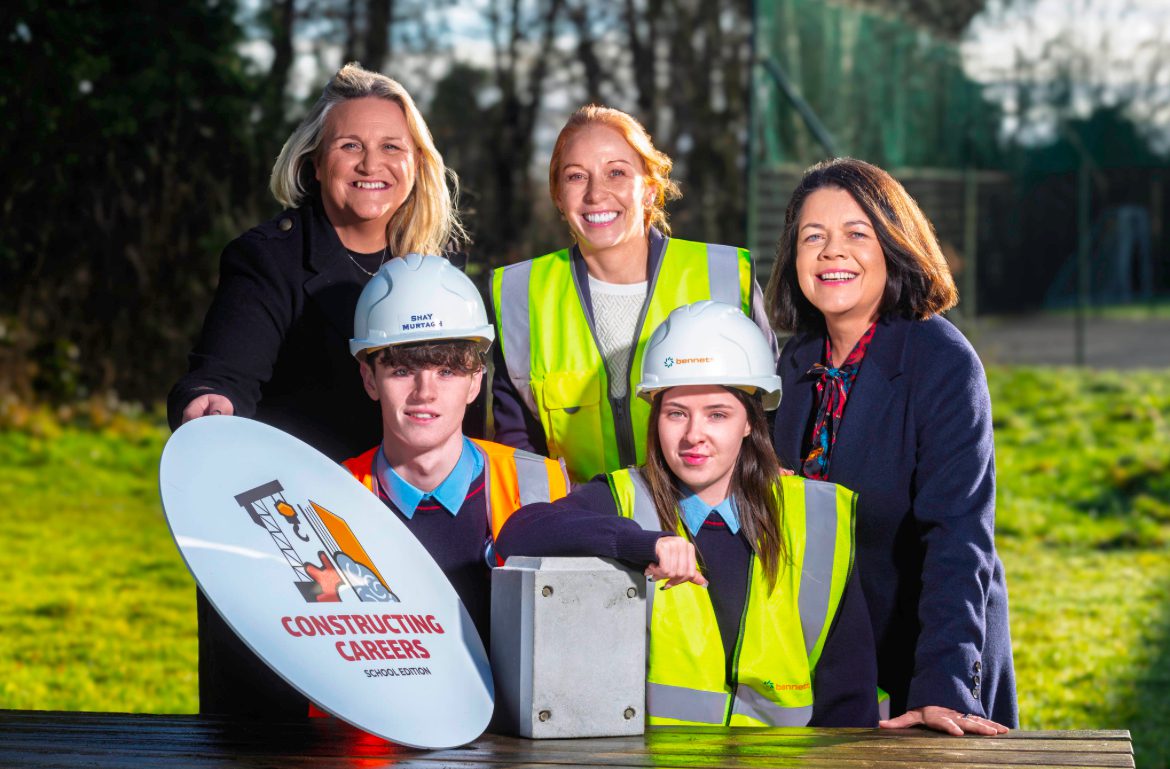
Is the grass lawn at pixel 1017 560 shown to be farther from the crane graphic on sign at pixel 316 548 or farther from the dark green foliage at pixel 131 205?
the crane graphic on sign at pixel 316 548

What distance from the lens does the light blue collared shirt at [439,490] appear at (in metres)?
3.07

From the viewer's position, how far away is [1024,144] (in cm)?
1462

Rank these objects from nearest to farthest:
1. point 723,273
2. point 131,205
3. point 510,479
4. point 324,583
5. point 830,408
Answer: point 324,583
point 510,479
point 830,408
point 723,273
point 131,205

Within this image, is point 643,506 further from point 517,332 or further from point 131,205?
point 131,205

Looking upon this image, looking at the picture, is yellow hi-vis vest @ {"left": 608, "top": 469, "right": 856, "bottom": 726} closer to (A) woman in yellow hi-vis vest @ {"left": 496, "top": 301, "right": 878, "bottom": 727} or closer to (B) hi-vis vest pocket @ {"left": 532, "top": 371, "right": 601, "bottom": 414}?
(A) woman in yellow hi-vis vest @ {"left": 496, "top": 301, "right": 878, "bottom": 727}

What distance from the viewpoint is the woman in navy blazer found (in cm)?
308

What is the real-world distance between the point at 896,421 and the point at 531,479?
0.78 metres

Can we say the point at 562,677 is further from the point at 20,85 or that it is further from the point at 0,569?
the point at 20,85

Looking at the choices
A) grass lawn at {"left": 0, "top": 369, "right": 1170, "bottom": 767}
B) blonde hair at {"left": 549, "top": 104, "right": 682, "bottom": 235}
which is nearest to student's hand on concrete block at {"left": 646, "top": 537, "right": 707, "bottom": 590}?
blonde hair at {"left": 549, "top": 104, "right": 682, "bottom": 235}

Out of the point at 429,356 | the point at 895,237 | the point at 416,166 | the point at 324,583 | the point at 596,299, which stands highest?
the point at 416,166

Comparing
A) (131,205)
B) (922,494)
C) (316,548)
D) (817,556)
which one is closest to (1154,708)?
(922,494)

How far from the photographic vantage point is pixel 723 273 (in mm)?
3736

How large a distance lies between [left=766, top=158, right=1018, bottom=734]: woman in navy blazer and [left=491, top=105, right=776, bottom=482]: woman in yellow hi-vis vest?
1.17 ft

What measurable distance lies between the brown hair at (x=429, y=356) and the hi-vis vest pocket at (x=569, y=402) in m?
0.53
